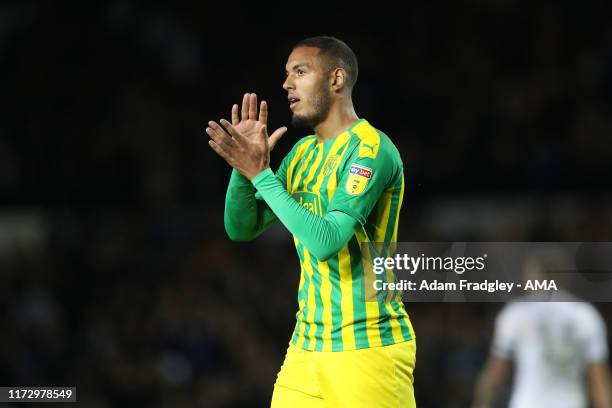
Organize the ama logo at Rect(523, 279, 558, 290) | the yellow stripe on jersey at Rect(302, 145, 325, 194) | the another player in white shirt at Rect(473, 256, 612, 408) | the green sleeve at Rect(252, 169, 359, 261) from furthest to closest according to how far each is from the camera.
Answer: the another player in white shirt at Rect(473, 256, 612, 408), the ama logo at Rect(523, 279, 558, 290), the yellow stripe on jersey at Rect(302, 145, 325, 194), the green sleeve at Rect(252, 169, 359, 261)

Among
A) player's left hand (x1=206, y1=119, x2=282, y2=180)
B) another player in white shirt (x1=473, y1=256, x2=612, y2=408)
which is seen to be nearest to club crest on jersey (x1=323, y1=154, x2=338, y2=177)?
player's left hand (x1=206, y1=119, x2=282, y2=180)

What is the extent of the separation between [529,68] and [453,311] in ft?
9.47

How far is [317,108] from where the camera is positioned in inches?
151

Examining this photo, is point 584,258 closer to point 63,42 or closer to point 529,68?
point 529,68

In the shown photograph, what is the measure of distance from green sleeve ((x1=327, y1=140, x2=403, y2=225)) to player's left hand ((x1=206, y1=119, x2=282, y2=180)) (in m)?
0.28

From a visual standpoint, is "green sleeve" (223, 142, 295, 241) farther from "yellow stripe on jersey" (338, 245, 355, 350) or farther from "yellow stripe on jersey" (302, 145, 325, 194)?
"yellow stripe on jersey" (338, 245, 355, 350)

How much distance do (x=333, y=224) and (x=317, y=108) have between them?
526 mm

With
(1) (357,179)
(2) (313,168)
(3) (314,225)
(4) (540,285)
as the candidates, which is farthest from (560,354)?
(3) (314,225)

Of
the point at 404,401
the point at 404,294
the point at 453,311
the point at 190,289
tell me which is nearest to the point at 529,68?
the point at 453,311

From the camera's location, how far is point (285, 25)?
33.9ft

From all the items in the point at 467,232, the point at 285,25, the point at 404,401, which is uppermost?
the point at 285,25

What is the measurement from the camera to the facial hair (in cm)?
382

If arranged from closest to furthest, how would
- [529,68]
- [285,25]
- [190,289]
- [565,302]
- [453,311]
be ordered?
[565,302]
[453,311]
[190,289]
[529,68]
[285,25]

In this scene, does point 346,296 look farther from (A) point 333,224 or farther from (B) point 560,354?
(B) point 560,354
